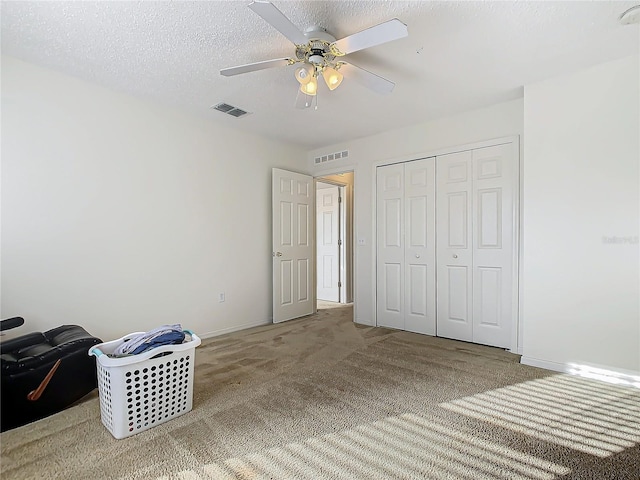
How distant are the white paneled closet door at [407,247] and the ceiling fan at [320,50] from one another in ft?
5.67

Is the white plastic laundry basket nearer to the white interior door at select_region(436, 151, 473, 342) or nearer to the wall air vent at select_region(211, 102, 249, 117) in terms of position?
the wall air vent at select_region(211, 102, 249, 117)

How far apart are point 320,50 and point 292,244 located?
2.84 m

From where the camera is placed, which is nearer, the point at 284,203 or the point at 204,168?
the point at 204,168

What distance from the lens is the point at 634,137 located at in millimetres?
2459

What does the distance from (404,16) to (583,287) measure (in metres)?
2.42

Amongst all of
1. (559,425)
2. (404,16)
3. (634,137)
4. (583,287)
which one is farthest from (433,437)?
(634,137)

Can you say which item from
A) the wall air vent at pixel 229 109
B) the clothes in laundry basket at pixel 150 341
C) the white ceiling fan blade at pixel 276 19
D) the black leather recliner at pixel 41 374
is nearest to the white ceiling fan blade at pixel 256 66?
the white ceiling fan blade at pixel 276 19

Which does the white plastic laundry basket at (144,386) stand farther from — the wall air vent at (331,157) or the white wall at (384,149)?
the wall air vent at (331,157)

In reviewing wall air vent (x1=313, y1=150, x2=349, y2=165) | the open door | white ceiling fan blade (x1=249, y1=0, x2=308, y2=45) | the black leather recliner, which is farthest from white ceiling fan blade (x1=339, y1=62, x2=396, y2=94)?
the open door

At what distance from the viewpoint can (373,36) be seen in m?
1.81

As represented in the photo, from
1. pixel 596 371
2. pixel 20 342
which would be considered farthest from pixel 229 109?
pixel 596 371

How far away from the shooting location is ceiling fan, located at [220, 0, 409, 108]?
1.68 meters

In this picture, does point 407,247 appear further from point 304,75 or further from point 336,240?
point 304,75

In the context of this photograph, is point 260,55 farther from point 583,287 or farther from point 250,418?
point 583,287
